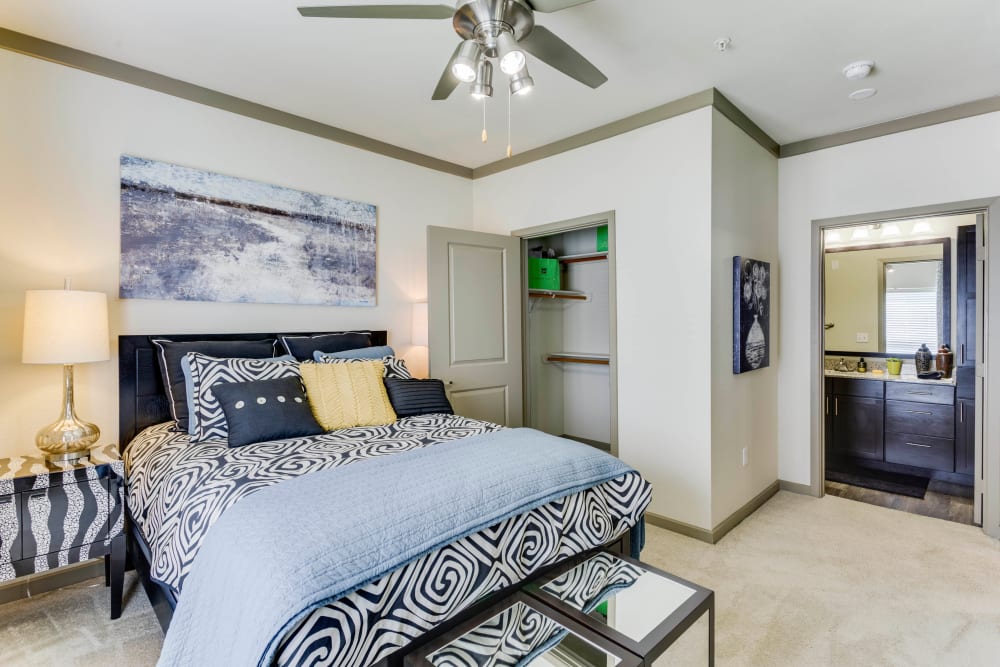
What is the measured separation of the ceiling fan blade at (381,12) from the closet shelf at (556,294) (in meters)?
2.82

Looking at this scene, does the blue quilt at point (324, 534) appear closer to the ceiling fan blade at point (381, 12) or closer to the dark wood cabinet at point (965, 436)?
the ceiling fan blade at point (381, 12)

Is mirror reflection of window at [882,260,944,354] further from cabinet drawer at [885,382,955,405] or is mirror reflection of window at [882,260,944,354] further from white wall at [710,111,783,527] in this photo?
white wall at [710,111,783,527]

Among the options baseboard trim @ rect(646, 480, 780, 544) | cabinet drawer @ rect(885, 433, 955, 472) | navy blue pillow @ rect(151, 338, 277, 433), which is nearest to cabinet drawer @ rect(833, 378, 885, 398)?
cabinet drawer @ rect(885, 433, 955, 472)

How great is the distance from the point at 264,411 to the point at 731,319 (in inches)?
106

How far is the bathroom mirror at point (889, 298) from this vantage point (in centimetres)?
420

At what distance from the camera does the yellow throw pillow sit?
245 cm

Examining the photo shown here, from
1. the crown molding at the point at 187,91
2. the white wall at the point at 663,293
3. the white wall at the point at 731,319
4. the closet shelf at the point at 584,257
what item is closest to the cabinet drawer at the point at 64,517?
the crown molding at the point at 187,91

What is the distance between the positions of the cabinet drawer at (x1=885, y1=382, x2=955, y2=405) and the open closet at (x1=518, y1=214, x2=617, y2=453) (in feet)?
7.54

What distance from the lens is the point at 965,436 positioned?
12.2 feet

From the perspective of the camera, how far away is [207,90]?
9.25ft

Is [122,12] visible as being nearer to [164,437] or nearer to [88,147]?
[88,147]

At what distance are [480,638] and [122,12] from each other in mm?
2855

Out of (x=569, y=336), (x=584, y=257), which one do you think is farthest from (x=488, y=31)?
(x=569, y=336)

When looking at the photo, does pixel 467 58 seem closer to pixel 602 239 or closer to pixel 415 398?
pixel 415 398
